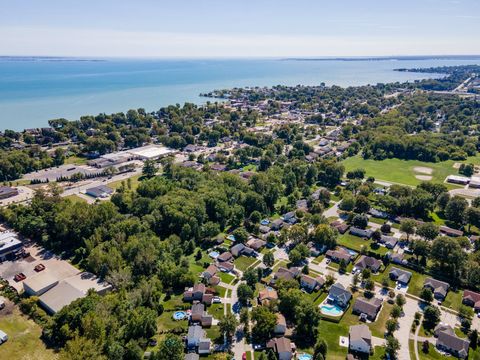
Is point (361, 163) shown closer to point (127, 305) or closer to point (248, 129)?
point (248, 129)

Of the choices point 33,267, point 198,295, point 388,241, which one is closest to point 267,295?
point 198,295

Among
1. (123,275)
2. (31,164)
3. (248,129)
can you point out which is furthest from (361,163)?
(31,164)

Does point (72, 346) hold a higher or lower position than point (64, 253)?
higher

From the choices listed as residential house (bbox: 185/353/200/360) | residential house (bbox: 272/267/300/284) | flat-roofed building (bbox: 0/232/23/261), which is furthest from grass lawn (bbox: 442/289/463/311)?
flat-roofed building (bbox: 0/232/23/261)

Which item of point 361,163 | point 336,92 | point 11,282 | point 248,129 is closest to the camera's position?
point 11,282

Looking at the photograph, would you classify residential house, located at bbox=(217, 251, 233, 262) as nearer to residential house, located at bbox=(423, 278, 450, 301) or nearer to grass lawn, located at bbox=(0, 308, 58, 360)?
grass lawn, located at bbox=(0, 308, 58, 360)

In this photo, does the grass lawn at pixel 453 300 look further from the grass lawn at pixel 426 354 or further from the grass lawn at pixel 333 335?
the grass lawn at pixel 333 335
